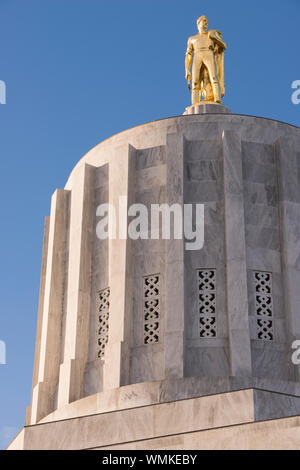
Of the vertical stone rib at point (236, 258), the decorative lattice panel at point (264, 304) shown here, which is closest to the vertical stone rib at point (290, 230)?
the decorative lattice panel at point (264, 304)

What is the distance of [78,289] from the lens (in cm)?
2422

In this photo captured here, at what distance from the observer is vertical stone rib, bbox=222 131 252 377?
21.6 m

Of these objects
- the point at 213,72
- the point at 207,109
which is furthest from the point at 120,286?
the point at 213,72

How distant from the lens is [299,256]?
23234 mm

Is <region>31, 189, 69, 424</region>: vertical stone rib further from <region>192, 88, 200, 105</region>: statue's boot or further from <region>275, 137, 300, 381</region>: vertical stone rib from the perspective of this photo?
<region>275, 137, 300, 381</region>: vertical stone rib

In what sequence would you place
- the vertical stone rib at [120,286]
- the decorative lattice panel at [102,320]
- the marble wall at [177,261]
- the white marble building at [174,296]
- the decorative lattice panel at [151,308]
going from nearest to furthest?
the white marble building at [174,296] → the marble wall at [177,261] → the vertical stone rib at [120,286] → the decorative lattice panel at [151,308] → the decorative lattice panel at [102,320]

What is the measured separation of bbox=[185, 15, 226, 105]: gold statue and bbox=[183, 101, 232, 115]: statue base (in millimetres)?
746

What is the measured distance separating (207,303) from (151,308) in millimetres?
A: 1439

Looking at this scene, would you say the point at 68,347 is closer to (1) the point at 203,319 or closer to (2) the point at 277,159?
(1) the point at 203,319

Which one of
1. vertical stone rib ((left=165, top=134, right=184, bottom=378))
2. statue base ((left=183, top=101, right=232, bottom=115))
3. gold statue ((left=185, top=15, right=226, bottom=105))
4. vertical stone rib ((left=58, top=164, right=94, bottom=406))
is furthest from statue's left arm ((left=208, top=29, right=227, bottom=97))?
vertical stone rib ((left=58, top=164, right=94, bottom=406))

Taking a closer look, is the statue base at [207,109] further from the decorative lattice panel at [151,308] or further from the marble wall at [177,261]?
the decorative lattice panel at [151,308]

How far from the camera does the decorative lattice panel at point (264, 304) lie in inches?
878

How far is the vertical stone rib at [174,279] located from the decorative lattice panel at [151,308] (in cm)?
51
